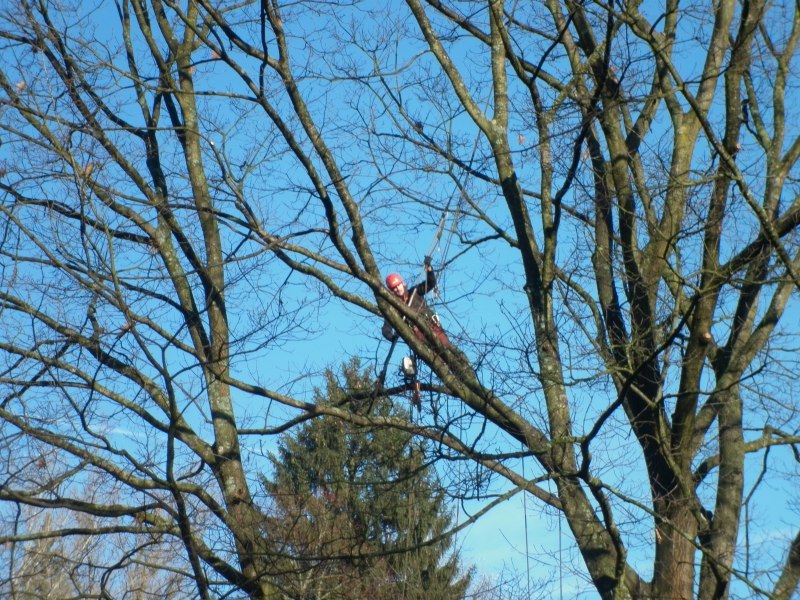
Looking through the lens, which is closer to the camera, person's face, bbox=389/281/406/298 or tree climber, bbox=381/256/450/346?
tree climber, bbox=381/256/450/346

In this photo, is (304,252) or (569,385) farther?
(304,252)

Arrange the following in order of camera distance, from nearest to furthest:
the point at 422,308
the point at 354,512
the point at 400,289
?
the point at 422,308 → the point at 400,289 → the point at 354,512

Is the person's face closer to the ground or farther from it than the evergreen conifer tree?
farther from it

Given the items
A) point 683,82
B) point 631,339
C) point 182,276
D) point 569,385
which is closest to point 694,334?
point 631,339

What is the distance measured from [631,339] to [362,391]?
74.1 inches

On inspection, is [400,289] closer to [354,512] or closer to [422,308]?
[422,308]

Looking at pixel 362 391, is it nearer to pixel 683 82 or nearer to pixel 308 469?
pixel 683 82

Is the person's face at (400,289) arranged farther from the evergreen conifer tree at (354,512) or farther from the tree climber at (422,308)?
the evergreen conifer tree at (354,512)

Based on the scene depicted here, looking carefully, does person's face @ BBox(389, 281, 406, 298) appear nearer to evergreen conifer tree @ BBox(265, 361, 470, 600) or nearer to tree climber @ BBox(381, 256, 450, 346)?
tree climber @ BBox(381, 256, 450, 346)

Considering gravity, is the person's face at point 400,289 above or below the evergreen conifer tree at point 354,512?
above

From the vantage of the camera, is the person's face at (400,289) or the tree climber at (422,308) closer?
the tree climber at (422,308)

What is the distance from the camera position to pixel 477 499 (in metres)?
6.58

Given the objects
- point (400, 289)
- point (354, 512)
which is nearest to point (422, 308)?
point (400, 289)

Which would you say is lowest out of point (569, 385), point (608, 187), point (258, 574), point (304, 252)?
point (258, 574)
